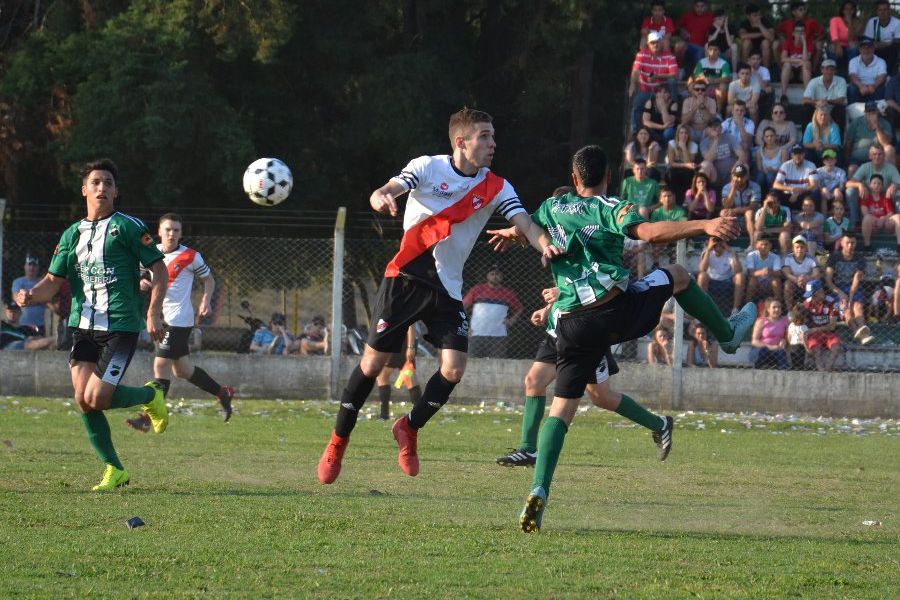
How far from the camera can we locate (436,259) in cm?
811

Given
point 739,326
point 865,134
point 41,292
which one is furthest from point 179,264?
point 865,134

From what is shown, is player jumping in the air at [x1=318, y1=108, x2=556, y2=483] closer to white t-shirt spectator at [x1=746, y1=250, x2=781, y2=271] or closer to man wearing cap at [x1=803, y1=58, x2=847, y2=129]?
white t-shirt spectator at [x1=746, y1=250, x2=781, y2=271]

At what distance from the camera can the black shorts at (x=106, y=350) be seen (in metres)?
8.61

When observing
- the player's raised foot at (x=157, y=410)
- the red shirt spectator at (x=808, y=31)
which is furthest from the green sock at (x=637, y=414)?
the red shirt spectator at (x=808, y=31)

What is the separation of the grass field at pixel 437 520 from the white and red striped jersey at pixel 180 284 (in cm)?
133

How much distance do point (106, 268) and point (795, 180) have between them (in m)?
13.2

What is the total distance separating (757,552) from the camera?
645cm

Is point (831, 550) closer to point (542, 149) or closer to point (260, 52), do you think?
point (260, 52)

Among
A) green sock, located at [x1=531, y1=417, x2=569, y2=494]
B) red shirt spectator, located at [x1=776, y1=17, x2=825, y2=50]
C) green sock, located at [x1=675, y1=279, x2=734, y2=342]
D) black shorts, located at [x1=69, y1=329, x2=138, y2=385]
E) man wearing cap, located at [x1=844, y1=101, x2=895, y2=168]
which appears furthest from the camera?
red shirt spectator, located at [x1=776, y1=17, x2=825, y2=50]

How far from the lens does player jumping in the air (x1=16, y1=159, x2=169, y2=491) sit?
28.3 ft

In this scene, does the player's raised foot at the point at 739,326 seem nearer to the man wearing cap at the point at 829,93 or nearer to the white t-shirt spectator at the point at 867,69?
the man wearing cap at the point at 829,93

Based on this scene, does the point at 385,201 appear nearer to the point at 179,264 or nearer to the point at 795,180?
the point at 179,264

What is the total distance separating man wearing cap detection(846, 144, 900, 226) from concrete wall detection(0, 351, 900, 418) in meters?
3.36

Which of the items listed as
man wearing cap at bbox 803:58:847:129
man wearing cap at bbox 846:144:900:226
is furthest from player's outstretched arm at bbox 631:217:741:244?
man wearing cap at bbox 803:58:847:129
